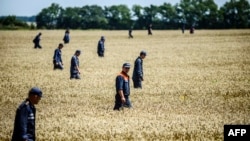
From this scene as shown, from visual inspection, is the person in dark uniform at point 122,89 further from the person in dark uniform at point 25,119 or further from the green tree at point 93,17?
the green tree at point 93,17

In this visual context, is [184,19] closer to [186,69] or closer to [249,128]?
[186,69]

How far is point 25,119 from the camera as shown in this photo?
8336mm

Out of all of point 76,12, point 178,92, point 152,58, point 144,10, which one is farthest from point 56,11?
point 178,92

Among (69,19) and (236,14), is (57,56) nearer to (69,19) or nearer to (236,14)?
(236,14)

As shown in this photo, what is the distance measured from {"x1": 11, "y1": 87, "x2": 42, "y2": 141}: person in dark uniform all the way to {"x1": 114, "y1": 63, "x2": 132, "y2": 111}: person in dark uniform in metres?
5.37

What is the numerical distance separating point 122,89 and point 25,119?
6506mm

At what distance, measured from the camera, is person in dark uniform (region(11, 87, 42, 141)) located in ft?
27.0

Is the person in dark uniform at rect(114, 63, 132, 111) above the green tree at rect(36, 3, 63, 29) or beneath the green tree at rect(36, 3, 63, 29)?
beneath

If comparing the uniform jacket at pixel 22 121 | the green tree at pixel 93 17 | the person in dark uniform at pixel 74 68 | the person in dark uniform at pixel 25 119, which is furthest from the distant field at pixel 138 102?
the green tree at pixel 93 17

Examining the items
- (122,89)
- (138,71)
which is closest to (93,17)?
(138,71)

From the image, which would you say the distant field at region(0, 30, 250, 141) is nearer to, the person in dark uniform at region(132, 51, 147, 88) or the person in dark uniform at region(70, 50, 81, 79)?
the person in dark uniform at region(70, 50, 81, 79)

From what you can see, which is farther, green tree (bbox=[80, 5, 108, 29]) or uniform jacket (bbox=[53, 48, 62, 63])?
green tree (bbox=[80, 5, 108, 29])

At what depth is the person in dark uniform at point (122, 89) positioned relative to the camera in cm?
1391

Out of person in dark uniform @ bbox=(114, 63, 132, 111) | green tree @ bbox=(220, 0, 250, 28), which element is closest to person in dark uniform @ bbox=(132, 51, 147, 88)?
person in dark uniform @ bbox=(114, 63, 132, 111)
